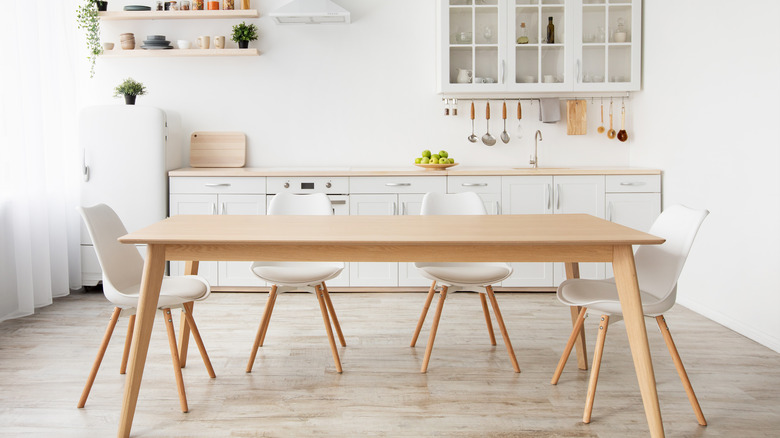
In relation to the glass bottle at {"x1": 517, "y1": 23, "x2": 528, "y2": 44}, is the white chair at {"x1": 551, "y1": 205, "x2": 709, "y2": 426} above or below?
below

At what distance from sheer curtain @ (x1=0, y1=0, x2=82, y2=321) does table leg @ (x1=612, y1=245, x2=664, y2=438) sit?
357cm

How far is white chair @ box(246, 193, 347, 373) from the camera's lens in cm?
296

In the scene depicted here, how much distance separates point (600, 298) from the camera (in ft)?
8.30

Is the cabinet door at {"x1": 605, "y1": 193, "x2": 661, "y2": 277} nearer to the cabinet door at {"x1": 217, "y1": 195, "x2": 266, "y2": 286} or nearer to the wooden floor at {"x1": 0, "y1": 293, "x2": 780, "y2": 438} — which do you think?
the wooden floor at {"x1": 0, "y1": 293, "x2": 780, "y2": 438}

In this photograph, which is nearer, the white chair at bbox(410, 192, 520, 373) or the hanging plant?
the white chair at bbox(410, 192, 520, 373)

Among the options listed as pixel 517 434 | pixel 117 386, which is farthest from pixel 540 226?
pixel 117 386

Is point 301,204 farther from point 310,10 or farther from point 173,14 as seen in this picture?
point 173,14

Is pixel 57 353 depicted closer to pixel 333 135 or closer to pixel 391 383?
pixel 391 383

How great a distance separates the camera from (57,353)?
3.23 metres

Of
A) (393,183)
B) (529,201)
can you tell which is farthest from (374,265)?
(529,201)

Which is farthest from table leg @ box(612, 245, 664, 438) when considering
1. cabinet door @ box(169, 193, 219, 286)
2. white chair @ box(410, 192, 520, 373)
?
cabinet door @ box(169, 193, 219, 286)

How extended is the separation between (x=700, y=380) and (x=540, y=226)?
1043 millimetres

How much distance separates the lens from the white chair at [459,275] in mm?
2945

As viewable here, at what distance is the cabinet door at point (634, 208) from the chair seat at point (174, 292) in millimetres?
3015
